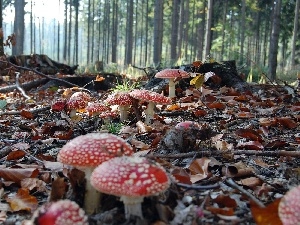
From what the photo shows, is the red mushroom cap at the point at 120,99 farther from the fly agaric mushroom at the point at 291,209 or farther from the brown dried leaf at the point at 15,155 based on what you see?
the fly agaric mushroom at the point at 291,209

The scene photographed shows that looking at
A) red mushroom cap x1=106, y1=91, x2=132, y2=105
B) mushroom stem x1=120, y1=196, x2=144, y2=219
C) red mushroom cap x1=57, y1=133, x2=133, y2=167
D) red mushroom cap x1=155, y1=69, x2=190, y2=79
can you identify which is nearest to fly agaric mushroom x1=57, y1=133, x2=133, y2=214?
red mushroom cap x1=57, y1=133, x2=133, y2=167

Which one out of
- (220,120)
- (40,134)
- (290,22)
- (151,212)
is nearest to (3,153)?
(40,134)

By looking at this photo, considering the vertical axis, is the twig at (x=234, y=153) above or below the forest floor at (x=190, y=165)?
above

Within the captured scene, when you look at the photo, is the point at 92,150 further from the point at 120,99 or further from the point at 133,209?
the point at 120,99

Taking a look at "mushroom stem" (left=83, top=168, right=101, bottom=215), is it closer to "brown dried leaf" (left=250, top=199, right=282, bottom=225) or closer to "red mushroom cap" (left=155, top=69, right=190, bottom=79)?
"brown dried leaf" (left=250, top=199, right=282, bottom=225)

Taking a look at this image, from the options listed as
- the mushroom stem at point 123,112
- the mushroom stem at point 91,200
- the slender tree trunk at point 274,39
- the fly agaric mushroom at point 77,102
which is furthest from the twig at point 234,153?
the slender tree trunk at point 274,39

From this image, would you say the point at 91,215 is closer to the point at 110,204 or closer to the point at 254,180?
the point at 110,204
